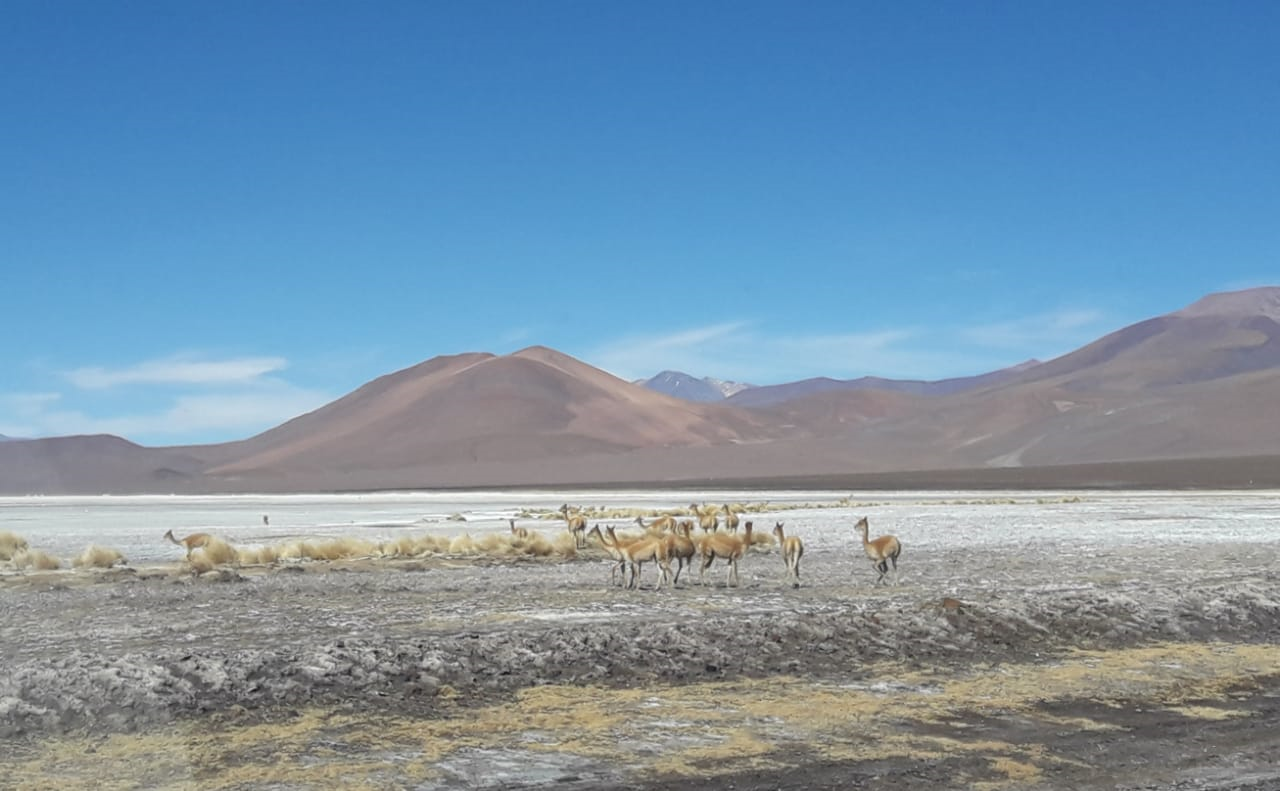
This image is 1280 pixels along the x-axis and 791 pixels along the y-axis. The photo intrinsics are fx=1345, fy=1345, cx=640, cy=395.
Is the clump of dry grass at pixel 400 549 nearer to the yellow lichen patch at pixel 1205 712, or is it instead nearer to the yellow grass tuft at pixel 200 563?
the yellow grass tuft at pixel 200 563

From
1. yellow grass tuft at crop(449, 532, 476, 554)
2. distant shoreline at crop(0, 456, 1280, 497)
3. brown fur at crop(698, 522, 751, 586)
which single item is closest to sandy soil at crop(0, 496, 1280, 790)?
brown fur at crop(698, 522, 751, 586)

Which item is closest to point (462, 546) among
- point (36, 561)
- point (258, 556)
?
point (258, 556)

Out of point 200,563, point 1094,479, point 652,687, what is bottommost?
point 652,687

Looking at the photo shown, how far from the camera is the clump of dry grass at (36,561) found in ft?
74.8

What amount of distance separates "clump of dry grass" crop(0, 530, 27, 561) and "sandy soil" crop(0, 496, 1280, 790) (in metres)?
8.76

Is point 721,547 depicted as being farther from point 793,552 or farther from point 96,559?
point 96,559

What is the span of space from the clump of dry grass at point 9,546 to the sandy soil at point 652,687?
8763mm

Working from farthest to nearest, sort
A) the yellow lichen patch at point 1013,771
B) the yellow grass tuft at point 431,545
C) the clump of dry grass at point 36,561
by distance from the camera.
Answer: the yellow grass tuft at point 431,545
the clump of dry grass at point 36,561
the yellow lichen patch at point 1013,771

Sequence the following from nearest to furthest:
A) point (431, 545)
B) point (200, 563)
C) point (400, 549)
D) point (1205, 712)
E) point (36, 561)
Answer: point (1205, 712) < point (200, 563) < point (36, 561) < point (400, 549) < point (431, 545)

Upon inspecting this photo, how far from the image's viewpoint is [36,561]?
22969mm

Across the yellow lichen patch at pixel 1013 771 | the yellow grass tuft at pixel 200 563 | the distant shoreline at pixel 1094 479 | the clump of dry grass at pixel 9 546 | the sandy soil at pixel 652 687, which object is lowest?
the yellow lichen patch at pixel 1013 771

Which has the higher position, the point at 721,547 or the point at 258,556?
the point at 721,547

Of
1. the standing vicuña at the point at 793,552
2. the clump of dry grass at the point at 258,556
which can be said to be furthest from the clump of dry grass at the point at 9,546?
the standing vicuña at the point at 793,552

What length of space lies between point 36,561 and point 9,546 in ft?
15.4
